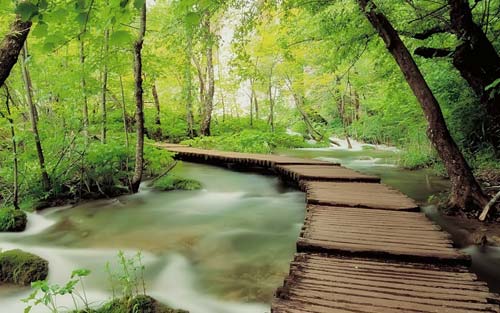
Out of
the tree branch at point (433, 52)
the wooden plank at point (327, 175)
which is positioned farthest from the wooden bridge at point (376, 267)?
the tree branch at point (433, 52)

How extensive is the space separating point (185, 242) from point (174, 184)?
4167mm

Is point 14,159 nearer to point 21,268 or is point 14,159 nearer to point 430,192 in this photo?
point 21,268

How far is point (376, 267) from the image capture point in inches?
118

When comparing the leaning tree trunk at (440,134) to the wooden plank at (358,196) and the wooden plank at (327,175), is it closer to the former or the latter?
the wooden plank at (358,196)

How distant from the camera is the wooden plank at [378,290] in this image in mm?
2287

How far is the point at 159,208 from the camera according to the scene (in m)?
7.13

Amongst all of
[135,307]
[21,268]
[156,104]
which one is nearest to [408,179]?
[135,307]

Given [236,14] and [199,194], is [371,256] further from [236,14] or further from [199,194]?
[236,14]

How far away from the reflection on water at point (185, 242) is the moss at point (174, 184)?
1.21ft

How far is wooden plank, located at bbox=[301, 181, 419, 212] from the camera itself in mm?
5109

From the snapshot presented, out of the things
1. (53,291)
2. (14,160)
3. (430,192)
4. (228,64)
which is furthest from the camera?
(228,64)

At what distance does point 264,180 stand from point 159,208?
4324 millimetres

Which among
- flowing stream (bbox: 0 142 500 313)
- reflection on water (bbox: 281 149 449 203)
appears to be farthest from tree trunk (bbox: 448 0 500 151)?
flowing stream (bbox: 0 142 500 313)

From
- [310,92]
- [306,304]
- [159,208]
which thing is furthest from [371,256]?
[310,92]
